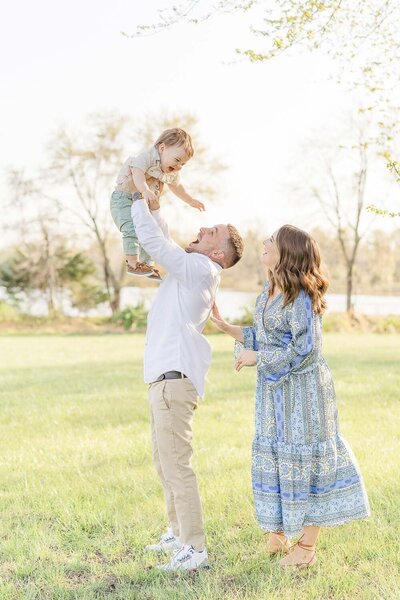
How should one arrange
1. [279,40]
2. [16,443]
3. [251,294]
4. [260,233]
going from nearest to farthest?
[279,40], [16,443], [251,294], [260,233]

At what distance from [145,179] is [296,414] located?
1.46 metres

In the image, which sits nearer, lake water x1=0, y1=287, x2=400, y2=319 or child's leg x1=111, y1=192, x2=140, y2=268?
child's leg x1=111, y1=192, x2=140, y2=268

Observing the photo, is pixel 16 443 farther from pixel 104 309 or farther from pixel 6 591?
pixel 104 309

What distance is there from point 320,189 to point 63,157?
32.2ft

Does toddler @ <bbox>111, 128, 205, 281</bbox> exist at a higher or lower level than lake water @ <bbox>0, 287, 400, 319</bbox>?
higher

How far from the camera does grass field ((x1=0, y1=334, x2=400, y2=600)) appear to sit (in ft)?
13.0

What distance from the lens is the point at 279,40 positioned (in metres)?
6.84

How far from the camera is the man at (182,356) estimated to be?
3955mm

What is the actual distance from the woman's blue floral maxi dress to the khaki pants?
1.17 ft

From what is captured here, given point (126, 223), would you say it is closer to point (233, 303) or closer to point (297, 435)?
point (297, 435)

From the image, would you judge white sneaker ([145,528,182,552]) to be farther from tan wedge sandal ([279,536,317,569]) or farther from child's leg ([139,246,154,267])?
child's leg ([139,246,154,267])

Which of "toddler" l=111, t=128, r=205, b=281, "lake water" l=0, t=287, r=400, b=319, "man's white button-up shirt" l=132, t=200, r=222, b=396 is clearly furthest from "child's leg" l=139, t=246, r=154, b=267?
"lake water" l=0, t=287, r=400, b=319

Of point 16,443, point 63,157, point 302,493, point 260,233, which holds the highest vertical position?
point 63,157

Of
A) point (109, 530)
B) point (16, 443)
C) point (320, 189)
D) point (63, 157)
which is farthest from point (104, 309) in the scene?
point (109, 530)
